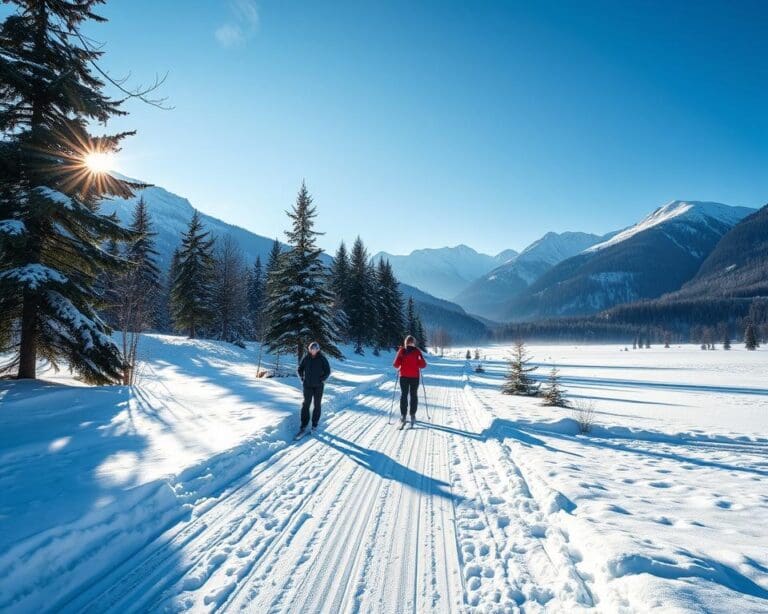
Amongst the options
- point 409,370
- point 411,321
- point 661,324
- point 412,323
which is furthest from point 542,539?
point 661,324

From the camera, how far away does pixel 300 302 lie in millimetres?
19797

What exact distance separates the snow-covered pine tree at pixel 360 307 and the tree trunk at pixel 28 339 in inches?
1193

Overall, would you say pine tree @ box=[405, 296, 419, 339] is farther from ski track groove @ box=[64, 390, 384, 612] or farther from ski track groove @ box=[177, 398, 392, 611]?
ski track groove @ box=[64, 390, 384, 612]

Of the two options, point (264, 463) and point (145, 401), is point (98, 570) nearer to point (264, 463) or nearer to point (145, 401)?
point (264, 463)

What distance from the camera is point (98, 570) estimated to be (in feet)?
10.6

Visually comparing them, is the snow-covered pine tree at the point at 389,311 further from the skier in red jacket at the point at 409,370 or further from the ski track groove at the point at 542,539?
the ski track groove at the point at 542,539

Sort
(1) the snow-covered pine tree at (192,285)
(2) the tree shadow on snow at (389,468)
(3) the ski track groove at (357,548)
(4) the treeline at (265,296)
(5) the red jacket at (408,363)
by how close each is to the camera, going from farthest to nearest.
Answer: (1) the snow-covered pine tree at (192,285)
(4) the treeline at (265,296)
(5) the red jacket at (408,363)
(2) the tree shadow on snow at (389,468)
(3) the ski track groove at (357,548)

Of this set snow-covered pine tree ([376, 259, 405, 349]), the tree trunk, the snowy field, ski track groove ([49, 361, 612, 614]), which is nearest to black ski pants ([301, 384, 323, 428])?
the snowy field

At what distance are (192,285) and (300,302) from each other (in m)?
15.7

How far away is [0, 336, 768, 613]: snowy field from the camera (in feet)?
9.51

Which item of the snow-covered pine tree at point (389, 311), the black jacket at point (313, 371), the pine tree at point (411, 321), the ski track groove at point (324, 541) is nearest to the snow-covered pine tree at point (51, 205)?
the black jacket at point (313, 371)

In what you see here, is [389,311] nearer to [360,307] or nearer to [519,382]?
[360,307]

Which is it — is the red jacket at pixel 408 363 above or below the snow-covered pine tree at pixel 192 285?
below

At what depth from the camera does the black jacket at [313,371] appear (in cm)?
839
